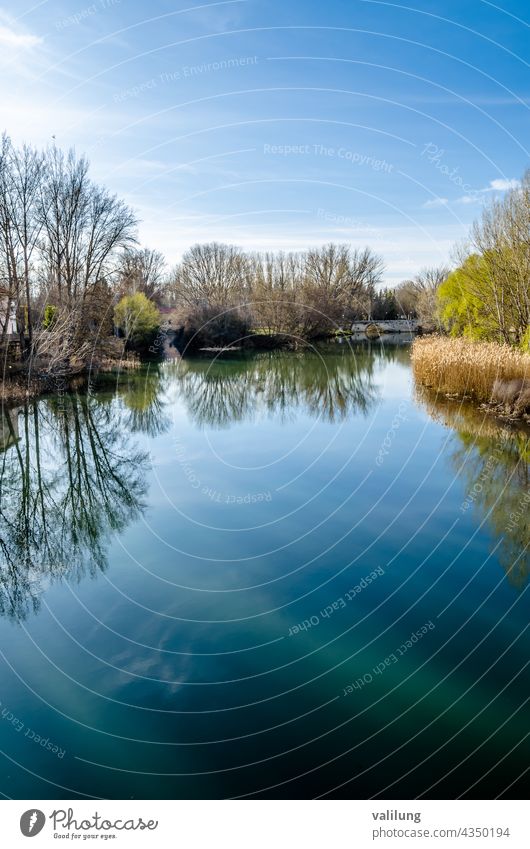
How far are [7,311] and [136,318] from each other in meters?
14.1

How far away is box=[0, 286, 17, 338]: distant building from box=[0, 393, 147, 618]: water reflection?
4.29 metres

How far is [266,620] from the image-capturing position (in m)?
7.01

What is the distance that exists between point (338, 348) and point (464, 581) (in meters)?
39.1

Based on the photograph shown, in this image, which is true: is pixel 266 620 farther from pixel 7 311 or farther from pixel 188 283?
pixel 188 283

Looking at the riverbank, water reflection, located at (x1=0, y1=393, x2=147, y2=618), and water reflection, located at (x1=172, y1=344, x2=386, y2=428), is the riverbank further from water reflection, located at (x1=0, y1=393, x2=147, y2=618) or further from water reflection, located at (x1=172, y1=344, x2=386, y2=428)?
water reflection, located at (x1=172, y1=344, x2=386, y2=428)

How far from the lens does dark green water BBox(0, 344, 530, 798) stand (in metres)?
4.80

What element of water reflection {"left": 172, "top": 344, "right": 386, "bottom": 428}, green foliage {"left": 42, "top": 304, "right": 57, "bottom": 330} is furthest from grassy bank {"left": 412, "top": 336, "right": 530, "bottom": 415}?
green foliage {"left": 42, "top": 304, "right": 57, "bottom": 330}

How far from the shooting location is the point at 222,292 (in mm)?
48000

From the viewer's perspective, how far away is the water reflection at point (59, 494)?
27.7ft

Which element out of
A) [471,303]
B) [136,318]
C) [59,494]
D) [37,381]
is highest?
[136,318]

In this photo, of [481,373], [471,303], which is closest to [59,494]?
[481,373]

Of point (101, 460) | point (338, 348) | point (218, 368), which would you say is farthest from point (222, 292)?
point (101, 460)

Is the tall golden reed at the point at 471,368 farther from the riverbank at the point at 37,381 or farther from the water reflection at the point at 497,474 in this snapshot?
the riverbank at the point at 37,381
